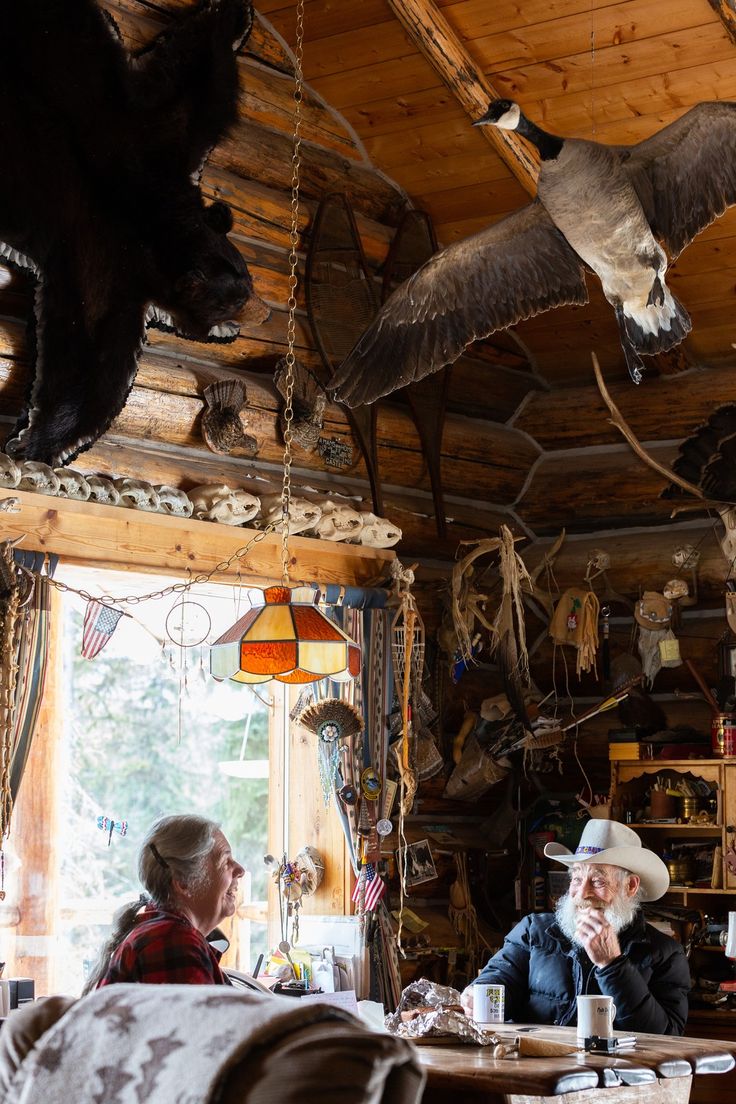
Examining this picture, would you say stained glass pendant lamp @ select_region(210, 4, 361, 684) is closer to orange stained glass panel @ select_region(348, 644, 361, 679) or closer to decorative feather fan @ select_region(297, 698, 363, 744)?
orange stained glass panel @ select_region(348, 644, 361, 679)

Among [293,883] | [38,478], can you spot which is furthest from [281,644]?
[293,883]

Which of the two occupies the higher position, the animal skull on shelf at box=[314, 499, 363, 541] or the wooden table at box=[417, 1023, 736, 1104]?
the animal skull on shelf at box=[314, 499, 363, 541]

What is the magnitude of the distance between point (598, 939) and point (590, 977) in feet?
0.43

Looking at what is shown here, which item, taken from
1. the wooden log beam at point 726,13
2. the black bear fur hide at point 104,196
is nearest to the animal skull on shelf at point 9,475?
the black bear fur hide at point 104,196

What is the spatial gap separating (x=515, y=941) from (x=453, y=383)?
115 inches

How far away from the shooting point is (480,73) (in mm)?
5469

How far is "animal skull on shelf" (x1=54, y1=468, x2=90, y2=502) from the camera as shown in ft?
15.4

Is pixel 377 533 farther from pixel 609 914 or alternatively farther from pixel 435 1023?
pixel 435 1023

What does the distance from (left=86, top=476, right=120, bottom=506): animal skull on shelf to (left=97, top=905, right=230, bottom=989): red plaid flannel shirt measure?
2088 mm

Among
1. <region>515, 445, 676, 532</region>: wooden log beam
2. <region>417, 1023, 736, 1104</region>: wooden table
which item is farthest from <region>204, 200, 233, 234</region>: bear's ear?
<region>417, 1023, 736, 1104</region>: wooden table

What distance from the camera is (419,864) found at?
5.94m

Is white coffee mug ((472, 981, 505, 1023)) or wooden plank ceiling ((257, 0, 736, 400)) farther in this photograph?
wooden plank ceiling ((257, 0, 736, 400))

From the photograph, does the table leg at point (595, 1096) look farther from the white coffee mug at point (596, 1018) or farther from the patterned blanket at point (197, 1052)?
the patterned blanket at point (197, 1052)

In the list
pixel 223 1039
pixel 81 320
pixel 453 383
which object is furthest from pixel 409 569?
pixel 223 1039
